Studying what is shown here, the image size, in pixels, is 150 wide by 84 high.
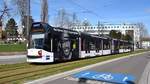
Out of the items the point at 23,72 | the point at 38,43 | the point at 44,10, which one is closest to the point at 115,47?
the point at 44,10

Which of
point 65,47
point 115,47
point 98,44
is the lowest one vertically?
point 115,47

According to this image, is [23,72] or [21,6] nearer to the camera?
[23,72]

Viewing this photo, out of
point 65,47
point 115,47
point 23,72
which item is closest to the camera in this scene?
point 23,72

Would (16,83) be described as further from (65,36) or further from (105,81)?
(65,36)

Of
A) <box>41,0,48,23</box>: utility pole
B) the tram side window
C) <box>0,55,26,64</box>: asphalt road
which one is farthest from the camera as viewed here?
<box>41,0,48,23</box>: utility pole

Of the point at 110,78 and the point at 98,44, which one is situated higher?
the point at 98,44

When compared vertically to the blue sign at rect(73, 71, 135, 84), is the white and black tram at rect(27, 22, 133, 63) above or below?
above

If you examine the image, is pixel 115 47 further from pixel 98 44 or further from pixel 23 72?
pixel 23 72

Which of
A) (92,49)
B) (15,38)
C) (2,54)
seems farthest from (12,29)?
(92,49)

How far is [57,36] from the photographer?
2742 centimetres

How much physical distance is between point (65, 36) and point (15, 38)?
12283 centimetres

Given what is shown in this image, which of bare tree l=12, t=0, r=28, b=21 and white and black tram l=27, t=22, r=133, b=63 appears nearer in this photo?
white and black tram l=27, t=22, r=133, b=63

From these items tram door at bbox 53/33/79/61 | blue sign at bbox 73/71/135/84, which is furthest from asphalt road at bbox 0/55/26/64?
blue sign at bbox 73/71/135/84

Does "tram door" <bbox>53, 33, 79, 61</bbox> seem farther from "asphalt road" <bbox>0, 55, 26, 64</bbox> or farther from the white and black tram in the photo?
"asphalt road" <bbox>0, 55, 26, 64</bbox>
